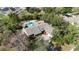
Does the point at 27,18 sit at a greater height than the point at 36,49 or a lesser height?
greater

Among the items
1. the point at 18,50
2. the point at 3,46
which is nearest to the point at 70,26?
the point at 18,50

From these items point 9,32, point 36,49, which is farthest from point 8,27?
point 36,49
